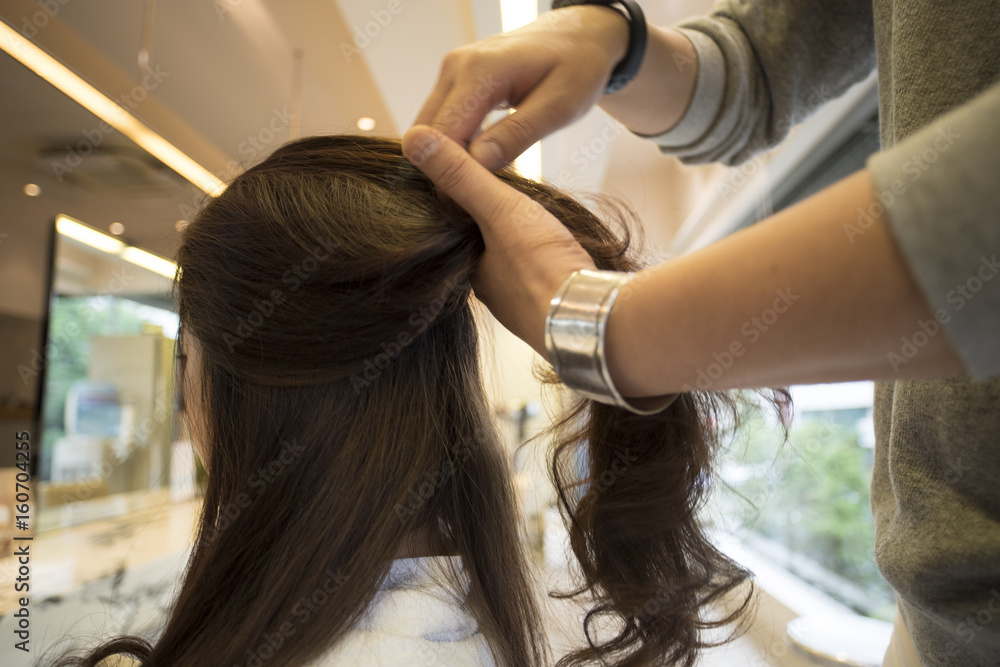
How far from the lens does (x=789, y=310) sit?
31cm

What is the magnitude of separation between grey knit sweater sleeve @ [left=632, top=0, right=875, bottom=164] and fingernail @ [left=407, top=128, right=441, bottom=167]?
411 mm

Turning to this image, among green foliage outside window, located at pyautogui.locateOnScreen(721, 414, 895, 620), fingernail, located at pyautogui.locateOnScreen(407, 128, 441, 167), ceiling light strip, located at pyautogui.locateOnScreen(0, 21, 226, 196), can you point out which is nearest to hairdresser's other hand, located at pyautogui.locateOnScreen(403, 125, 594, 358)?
fingernail, located at pyautogui.locateOnScreen(407, 128, 441, 167)

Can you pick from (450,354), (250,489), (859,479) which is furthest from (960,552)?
(859,479)

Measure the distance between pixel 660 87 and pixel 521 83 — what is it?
25 cm

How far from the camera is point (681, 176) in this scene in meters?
4.29

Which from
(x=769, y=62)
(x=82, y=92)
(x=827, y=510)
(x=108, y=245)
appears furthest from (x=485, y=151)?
(x=827, y=510)

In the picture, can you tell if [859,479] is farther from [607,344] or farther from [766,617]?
[607,344]

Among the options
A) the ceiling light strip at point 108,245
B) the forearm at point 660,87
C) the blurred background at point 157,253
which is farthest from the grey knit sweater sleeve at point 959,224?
the ceiling light strip at point 108,245

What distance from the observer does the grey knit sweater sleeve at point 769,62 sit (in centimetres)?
77

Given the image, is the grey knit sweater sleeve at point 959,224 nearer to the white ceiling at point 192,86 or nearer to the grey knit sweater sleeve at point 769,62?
the grey knit sweater sleeve at point 769,62

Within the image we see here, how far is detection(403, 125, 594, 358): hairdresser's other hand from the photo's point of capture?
18.0 inches

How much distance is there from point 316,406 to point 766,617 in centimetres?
125

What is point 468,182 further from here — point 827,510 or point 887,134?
point 827,510

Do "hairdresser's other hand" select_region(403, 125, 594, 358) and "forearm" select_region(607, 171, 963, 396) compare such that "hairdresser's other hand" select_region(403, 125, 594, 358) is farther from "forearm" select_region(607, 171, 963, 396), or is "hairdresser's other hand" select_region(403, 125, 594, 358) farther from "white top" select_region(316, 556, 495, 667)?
"white top" select_region(316, 556, 495, 667)
